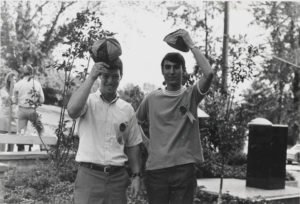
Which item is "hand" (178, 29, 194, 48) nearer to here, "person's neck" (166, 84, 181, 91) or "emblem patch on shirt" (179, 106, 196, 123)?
"person's neck" (166, 84, 181, 91)

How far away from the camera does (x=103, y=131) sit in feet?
10.6

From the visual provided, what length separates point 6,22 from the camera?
1666cm

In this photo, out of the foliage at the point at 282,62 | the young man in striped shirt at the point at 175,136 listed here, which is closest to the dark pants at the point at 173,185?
the young man in striped shirt at the point at 175,136

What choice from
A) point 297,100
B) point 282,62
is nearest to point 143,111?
point 282,62

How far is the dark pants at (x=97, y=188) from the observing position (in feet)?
10.3

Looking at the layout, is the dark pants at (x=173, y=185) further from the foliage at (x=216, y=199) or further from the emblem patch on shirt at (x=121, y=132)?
the foliage at (x=216, y=199)

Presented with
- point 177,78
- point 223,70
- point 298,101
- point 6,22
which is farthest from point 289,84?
point 177,78

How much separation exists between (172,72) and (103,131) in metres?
0.89

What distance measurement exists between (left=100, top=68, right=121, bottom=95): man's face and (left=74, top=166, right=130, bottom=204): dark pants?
0.60 metres

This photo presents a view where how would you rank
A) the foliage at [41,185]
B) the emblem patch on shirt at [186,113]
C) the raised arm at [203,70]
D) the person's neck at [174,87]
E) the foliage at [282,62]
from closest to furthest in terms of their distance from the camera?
the raised arm at [203,70]
the emblem patch on shirt at [186,113]
the person's neck at [174,87]
the foliage at [41,185]
the foliage at [282,62]

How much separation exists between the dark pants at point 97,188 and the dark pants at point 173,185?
0.54m

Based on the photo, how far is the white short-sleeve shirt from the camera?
321 centimetres

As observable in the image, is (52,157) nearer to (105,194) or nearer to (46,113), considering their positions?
(105,194)

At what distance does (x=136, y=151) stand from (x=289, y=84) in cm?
2009
